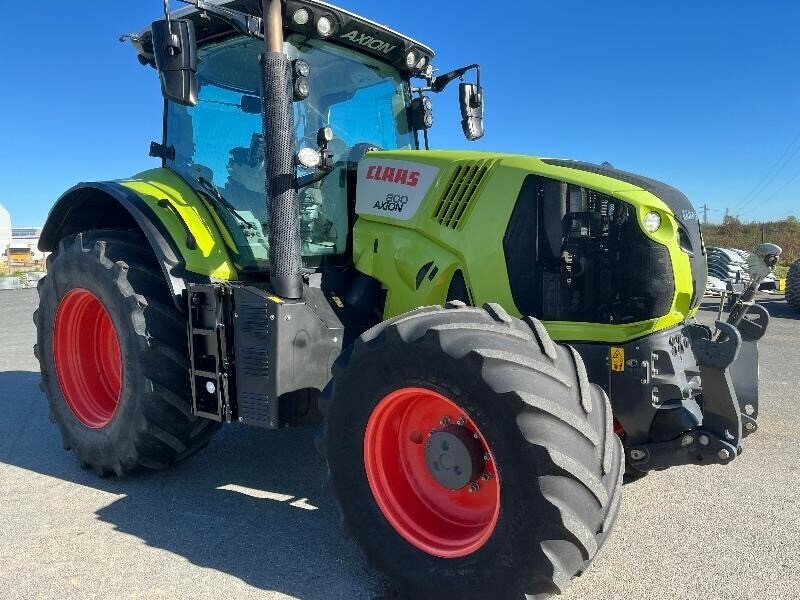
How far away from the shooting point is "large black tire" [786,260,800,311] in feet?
39.4

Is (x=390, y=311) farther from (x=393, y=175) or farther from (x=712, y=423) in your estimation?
(x=712, y=423)

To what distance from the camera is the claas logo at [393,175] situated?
3.45 metres

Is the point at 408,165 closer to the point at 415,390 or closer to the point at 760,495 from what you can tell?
the point at 415,390

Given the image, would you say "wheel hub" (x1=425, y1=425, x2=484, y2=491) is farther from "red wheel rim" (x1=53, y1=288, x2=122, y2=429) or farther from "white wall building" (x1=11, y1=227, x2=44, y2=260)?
"white wall building" (x1=11, y1=227, x2=44, y2=260)

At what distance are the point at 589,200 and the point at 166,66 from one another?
1998 millimetres

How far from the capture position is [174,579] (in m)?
2.78

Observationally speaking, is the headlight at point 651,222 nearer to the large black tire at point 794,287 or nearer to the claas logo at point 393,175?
the claas logo at point 393,175

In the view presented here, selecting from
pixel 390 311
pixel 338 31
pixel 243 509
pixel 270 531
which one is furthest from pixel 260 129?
pixel 270 531

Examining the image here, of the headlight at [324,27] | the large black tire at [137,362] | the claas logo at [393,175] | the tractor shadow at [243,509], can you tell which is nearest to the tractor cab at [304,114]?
the headlight at [324,27]

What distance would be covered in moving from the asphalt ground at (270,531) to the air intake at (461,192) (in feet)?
5.17

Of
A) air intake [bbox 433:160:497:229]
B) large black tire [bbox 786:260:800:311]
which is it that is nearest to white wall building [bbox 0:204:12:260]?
large black tire [bbox 786:260:800:311]

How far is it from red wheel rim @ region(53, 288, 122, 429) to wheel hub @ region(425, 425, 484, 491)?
8.46ft

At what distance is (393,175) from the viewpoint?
3525mm

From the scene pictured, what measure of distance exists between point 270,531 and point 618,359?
1.79 m
